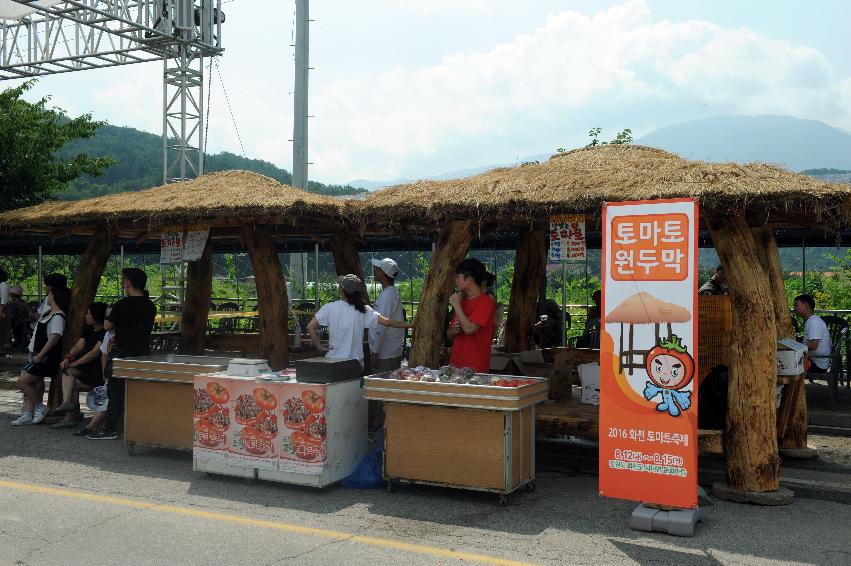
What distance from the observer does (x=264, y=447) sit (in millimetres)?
7316

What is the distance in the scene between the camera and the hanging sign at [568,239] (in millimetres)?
8234

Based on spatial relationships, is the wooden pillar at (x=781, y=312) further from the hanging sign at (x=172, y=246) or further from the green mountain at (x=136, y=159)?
the green mountain at (x=136, y=159)

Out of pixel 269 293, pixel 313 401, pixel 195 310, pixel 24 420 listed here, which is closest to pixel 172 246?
pixel 269 293

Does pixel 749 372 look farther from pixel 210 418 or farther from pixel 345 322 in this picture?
pixel 210 418

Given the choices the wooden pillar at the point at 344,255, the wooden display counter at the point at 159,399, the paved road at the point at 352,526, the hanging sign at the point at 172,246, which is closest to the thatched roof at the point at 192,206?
the hanging sign at the point at 172,246

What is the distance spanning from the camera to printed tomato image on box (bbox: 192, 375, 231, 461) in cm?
754

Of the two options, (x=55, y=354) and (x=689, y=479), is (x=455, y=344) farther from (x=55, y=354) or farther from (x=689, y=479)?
(x=55, y=354)

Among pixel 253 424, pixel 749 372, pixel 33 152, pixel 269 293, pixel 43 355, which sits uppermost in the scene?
pixel 33 152

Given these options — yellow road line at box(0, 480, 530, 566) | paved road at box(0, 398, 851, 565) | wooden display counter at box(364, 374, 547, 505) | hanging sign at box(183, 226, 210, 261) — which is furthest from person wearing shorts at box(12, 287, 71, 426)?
wooden display counter at box(364, 374, 547, 505)

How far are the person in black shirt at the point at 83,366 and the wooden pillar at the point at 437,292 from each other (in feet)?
13.4

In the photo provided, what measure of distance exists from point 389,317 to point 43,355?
14.6 feet

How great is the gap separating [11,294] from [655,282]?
56.2ft

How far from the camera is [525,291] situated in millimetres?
12617

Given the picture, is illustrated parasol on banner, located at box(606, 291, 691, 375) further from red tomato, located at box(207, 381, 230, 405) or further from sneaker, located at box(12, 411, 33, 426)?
sneaker, located at box(12, 411, 33, 426)
